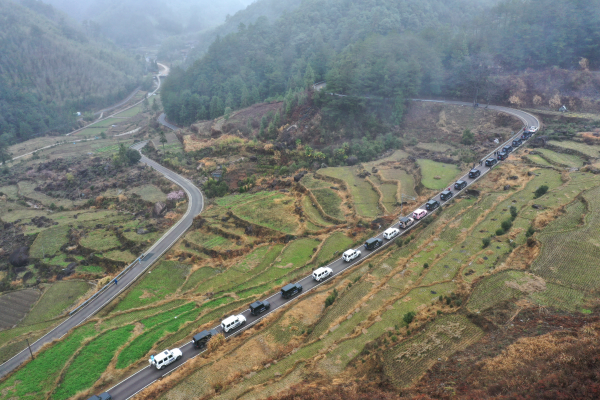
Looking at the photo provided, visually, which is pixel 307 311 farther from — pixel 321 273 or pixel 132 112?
pixel 132 112

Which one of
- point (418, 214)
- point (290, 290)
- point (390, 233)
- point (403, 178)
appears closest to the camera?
point (290, 290)

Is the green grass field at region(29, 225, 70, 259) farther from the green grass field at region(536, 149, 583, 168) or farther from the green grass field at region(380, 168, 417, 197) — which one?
the green grass field at region(536, 149, 583, 168)

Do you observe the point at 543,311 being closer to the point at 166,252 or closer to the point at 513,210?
the point at 513,210

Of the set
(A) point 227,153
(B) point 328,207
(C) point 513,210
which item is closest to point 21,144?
(A) point 227,153

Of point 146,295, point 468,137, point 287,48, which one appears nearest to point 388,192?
point 468,137

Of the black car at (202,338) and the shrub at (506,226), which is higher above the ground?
the shrub at (506,226)

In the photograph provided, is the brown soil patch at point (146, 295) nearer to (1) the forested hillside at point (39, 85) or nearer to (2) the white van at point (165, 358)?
(2) the white van at point (165, 358)

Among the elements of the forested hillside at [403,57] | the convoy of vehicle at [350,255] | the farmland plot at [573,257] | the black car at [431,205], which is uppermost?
the forested hillside at [403,57]

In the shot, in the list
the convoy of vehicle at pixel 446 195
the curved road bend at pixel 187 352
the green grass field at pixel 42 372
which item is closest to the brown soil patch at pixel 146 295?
the green grass field at pixel 42 372
